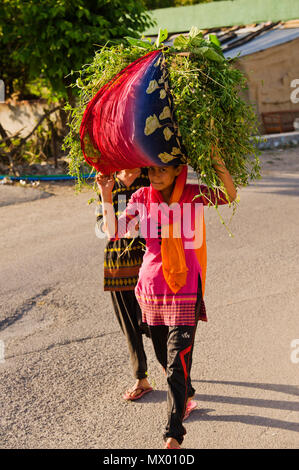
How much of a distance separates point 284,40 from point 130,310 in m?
14.0

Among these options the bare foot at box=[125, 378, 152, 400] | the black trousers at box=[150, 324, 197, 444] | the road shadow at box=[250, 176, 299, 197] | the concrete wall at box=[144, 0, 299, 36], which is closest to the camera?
the black trousers at box=[150, 324, 197, 444]

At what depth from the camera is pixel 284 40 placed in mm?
16328

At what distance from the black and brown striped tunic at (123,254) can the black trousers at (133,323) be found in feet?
0.27

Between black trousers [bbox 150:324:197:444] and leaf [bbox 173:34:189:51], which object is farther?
black trousers [bbox 150:324:197:444]

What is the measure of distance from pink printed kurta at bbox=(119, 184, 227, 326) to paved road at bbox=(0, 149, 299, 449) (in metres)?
0.71

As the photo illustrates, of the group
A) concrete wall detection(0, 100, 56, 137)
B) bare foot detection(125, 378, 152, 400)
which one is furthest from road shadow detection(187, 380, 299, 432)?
concrete wall detection(0, 100, 56, 137)

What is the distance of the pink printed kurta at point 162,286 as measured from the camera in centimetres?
339

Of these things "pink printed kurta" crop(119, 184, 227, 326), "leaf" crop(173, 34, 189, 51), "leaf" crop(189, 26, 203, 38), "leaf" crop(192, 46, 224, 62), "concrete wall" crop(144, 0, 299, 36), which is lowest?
"pink printed kurta" crop(119, 184, 227, 326)

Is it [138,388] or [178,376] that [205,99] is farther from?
[138,388]

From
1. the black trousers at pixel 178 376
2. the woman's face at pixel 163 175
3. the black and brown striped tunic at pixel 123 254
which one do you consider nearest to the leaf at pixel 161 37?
the woman's face at pixel 163 175

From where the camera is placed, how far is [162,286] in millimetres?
3439

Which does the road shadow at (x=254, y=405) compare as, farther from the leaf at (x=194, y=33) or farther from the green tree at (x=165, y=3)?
the green tree at (x=165, y=3)

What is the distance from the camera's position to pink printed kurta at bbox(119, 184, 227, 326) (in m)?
3.39

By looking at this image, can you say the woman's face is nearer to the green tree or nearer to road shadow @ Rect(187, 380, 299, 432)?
road shadow @ Rect(187, 380, 299, 432)
